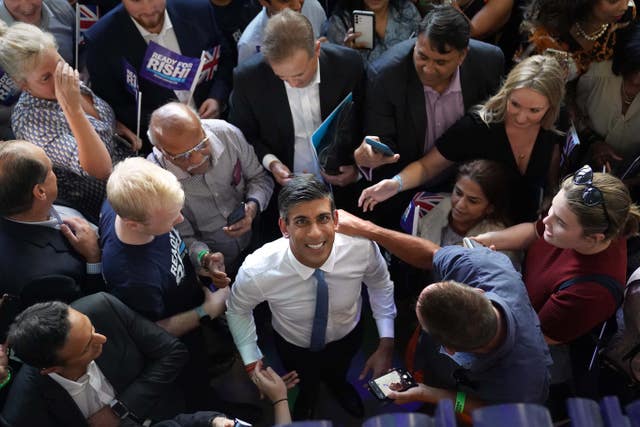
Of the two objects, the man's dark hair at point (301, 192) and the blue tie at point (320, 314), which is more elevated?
the man's dark hair at point (301, 192)

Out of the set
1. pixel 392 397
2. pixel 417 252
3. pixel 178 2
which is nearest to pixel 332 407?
pixel 392 397

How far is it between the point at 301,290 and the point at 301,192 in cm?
46

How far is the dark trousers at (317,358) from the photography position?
2752 mm

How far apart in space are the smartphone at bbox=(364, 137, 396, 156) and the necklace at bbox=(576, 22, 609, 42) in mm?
1161

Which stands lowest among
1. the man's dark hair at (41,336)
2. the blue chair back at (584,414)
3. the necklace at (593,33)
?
the man's dark hair at (41,336)

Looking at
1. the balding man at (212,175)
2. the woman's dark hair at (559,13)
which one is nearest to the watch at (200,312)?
the balding man at (212,175)

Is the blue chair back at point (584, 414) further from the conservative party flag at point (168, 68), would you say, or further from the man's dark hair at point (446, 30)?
the conservative party flag at point (168, 68)

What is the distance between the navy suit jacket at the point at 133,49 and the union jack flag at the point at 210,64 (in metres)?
0.04

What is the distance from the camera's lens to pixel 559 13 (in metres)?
2.76

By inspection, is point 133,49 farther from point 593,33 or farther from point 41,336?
point 593,33

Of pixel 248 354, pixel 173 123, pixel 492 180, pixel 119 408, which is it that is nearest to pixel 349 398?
pixel 248 354

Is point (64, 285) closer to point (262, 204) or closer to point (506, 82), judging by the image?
point (262, 204)

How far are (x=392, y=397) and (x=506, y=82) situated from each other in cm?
155

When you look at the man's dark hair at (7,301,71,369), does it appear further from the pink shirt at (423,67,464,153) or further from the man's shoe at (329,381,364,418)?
the pink shirt at (423,67,464,153)
